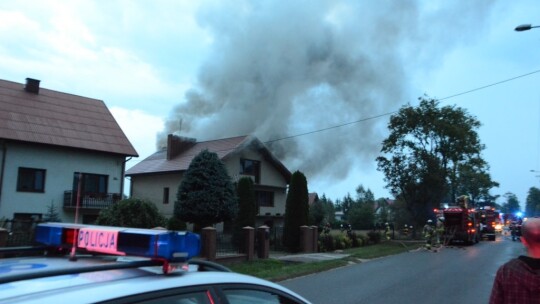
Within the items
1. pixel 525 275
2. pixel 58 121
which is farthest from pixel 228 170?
pixel 525 275

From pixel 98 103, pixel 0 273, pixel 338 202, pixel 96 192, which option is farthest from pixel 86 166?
pixel 338 202

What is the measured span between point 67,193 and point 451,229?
22009 millimetres

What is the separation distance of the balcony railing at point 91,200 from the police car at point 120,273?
85.3 ft

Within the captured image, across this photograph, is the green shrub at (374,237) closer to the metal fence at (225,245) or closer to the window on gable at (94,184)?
the metal fence at (225,245)

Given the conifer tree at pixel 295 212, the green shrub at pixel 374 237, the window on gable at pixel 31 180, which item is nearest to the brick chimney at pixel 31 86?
the window on gable at pixel 31 180

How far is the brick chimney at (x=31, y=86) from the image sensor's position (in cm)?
2941

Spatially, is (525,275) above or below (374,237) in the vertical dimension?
below

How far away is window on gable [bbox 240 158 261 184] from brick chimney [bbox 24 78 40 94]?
14266 millimetres

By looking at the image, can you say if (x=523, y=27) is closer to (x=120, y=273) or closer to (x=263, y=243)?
(x=263, y=243)

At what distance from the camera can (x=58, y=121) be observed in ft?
94.1

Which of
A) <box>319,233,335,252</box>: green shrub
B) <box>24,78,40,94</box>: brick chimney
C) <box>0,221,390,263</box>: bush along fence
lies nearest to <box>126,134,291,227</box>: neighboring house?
<box>24,78,40,94</box>: brick chimney

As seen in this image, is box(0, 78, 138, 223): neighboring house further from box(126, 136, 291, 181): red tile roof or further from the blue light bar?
the blue light bar

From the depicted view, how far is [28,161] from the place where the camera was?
2591 cm

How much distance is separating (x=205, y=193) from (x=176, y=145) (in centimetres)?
1665
